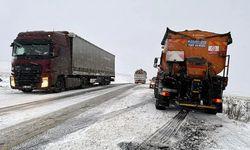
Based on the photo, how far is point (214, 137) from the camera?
11.1ft

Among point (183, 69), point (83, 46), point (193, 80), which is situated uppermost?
point (83, 46)

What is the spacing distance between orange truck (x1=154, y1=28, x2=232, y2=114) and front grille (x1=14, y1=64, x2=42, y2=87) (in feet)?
23.9

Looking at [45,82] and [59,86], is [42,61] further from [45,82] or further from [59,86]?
[59,86]

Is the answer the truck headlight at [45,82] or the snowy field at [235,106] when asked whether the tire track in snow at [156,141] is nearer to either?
the snowy field at [235,106]

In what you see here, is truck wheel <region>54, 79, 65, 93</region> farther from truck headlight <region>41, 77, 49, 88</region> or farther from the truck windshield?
the truck windshield

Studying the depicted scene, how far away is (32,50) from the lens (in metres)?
10.1

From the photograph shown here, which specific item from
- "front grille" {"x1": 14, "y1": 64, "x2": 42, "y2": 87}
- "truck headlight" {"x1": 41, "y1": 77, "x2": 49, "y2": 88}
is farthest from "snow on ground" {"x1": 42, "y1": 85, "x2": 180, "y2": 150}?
"front grille" {"x1": 14, "y1": 64, "x2": 42, "y2": 87}

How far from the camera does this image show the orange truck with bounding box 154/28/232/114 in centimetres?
552

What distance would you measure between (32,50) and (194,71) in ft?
30.1

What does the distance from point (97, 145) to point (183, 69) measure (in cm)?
453

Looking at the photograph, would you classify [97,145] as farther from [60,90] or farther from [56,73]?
[60,90]

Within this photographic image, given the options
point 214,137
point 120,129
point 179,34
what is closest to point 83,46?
point 179,34

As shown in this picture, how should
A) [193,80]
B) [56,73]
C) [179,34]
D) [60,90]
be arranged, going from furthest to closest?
[60,90], [56,73], [179,34], [193,80]

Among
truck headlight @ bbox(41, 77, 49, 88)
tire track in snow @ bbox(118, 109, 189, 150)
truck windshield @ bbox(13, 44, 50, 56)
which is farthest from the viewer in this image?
truck windshield @ bbox(13, 44, 50, 56)
